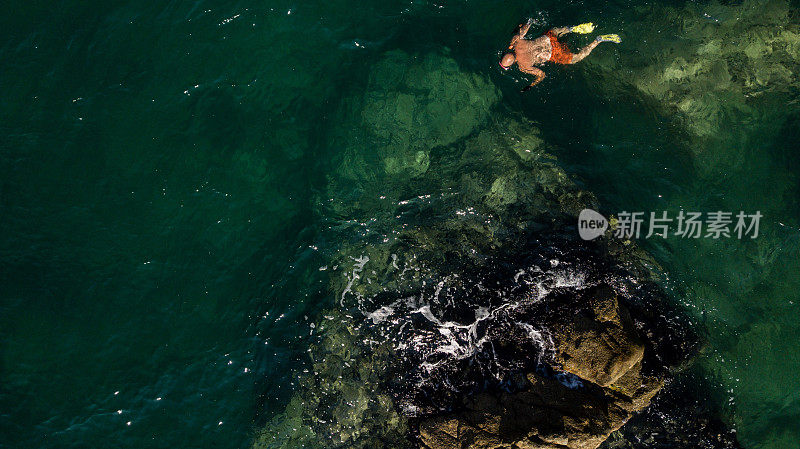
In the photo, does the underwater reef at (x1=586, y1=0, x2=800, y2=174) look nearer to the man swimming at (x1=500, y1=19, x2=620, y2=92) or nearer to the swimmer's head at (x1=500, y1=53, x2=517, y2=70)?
the man swimming at (x1=500, y1=19, x2=620, y2=92)

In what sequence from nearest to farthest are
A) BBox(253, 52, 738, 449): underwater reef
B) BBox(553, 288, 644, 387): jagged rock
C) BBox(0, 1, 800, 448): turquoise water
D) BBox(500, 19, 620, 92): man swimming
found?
1. BBox(553, 288, 644, 387): jagged rock
2. BBox(253, 52, 738, 449): underwater reef
3. BBox(500, 19, 620, 92): man swimming
4. BBox(0, 1, 800, 448): turquoise water

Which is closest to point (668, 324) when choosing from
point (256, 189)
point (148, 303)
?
point (256, 189)

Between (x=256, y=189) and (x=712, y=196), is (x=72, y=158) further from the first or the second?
(x=712, y=196)

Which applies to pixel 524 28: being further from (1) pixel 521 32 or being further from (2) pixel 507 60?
(2) pixel 507 60

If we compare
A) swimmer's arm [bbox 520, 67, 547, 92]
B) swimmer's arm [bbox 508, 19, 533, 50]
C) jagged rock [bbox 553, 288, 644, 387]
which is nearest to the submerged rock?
swimmer's arm [bbox 520, 67, 547, 92]

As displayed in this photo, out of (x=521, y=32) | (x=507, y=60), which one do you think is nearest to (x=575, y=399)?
(x=507, y=60)

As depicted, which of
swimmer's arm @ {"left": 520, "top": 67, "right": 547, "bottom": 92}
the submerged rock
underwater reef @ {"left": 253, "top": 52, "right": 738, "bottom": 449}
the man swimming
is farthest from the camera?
the submerged rock
